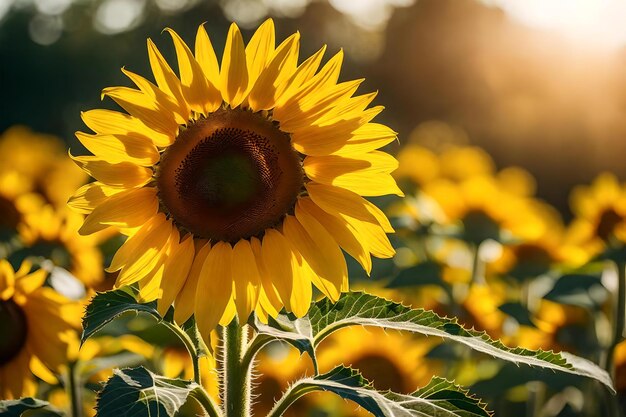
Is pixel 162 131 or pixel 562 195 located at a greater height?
pixel 162 131

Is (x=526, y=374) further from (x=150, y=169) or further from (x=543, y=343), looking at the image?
(x=150, y=169)

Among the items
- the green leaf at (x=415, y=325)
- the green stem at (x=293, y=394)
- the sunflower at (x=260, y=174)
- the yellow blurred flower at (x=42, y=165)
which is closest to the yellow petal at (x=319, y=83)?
the sunflower at (x=260, y=174)

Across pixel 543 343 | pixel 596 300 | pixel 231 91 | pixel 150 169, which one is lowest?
pixel 543 343

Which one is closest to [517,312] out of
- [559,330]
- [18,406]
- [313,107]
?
[559,330]

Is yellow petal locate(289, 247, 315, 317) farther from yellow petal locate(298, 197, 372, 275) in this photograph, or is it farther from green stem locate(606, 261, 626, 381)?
green stem locate(606, 261, 626, 381)

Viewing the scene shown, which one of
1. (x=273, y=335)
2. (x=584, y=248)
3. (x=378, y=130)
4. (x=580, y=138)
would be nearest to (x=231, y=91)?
(x=378, y=130)

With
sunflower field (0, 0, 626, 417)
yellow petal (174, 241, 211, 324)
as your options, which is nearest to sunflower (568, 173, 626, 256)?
sunflower field (0, 0, 626, 417)

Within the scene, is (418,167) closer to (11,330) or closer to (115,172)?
(11,330)
